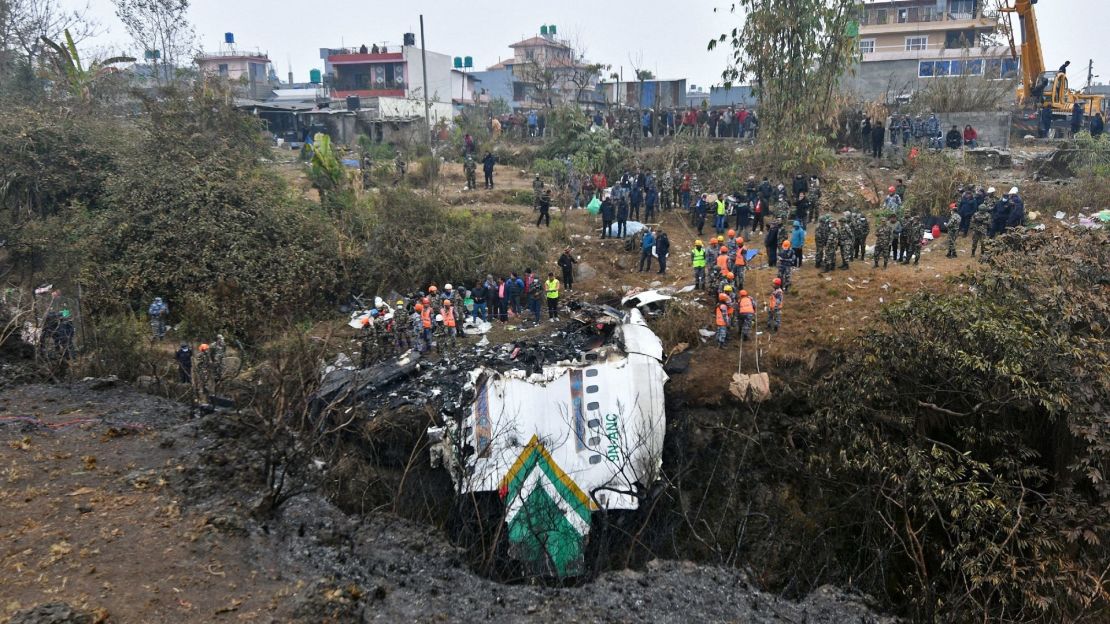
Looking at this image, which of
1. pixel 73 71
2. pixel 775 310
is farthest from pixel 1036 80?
pixel 73 71

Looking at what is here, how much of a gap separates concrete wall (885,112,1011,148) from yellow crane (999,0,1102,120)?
4.25 m

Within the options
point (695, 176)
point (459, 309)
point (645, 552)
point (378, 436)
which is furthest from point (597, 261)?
point (645, 552)

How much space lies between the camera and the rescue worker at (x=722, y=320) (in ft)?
44.0

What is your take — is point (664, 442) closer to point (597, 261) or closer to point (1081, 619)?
point (1081, 619)

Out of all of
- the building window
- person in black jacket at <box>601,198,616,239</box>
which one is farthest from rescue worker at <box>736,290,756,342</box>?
the building window

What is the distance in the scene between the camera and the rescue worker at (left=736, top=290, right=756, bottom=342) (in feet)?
43.1

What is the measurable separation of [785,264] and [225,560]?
11427 millimetres

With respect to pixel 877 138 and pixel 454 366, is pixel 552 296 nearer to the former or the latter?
pixel 454 366

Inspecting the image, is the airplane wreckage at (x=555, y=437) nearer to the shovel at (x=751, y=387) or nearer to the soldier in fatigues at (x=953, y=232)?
the shovel at (x=751, y=387)

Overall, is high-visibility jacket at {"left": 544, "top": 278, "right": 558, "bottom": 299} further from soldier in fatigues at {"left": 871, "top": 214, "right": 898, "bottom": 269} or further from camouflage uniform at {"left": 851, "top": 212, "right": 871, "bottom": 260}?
soldier in fatigues at {"left": 871, "top": 214, "right": 898, "bottom": 269}

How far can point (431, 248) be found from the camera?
17.8m

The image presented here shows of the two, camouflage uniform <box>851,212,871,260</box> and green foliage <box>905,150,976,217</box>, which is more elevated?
green foliage <box>905,150,976,217</box>

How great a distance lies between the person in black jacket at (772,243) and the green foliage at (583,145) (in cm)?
884

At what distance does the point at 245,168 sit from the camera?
766 inches
